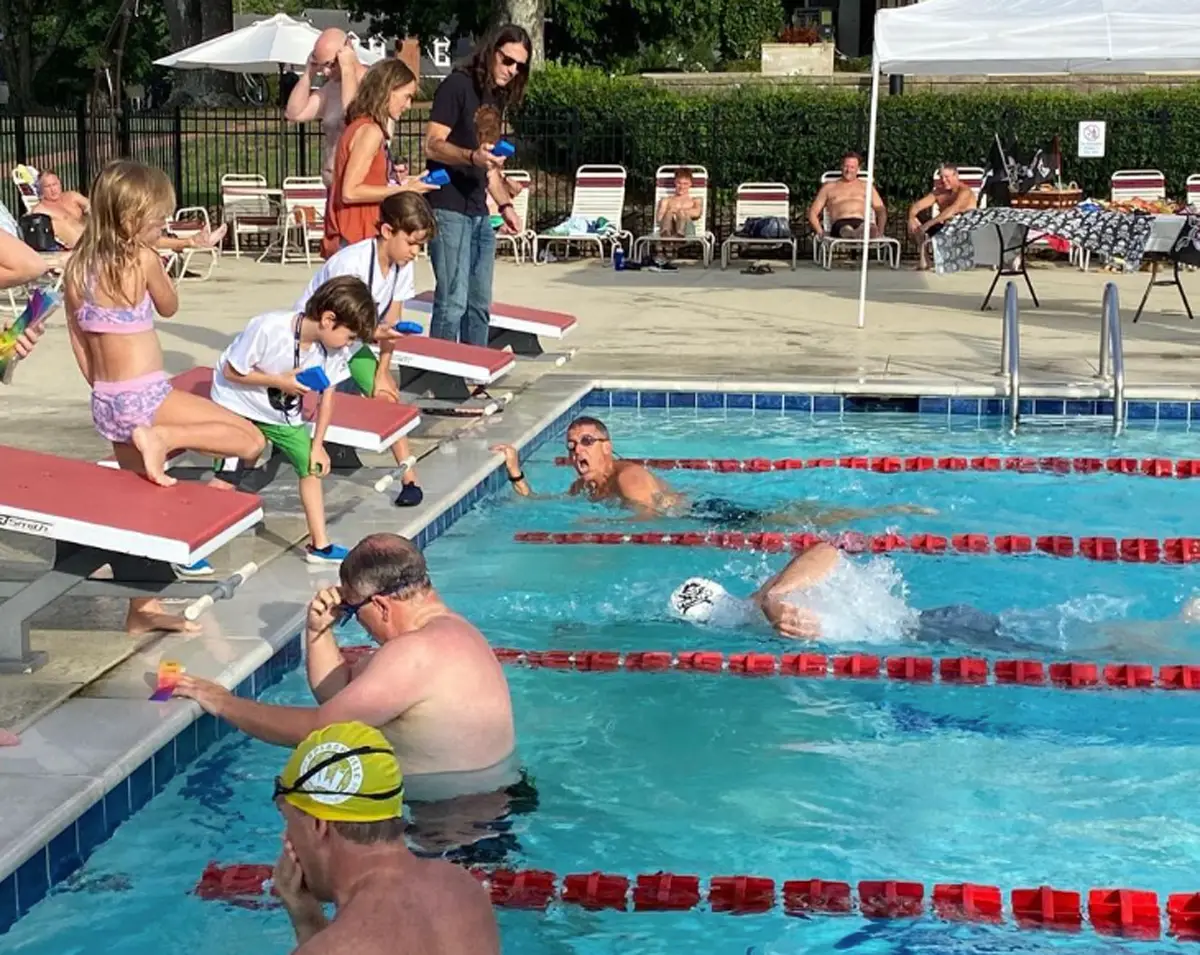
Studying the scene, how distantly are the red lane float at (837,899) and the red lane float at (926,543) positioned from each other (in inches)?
141

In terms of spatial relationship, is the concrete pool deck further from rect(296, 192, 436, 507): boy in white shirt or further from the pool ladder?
rect(296, 192, 436, 507): boy in white shirt

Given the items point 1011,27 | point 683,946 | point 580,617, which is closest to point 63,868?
point 683,946

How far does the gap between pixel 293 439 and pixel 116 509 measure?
53.6 inches

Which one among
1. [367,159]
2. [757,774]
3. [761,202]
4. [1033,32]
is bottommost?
[757,774]

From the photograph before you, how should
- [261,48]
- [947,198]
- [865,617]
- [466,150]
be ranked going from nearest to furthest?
[865,617] → [466,150] → [947,198] → [261,48]

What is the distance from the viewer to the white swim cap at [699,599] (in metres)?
6.80

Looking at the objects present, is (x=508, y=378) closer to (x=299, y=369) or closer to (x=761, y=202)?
(x=299, y=369)

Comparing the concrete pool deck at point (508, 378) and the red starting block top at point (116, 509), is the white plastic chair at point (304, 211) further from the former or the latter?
the red starting block top at point (116, 509)

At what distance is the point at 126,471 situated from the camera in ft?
19.7

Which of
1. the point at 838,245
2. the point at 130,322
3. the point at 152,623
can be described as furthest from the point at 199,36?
the point at 152,623

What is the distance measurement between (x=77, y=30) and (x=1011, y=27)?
44889mm

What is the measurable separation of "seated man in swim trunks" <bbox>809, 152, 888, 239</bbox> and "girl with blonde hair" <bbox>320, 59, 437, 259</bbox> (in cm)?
969

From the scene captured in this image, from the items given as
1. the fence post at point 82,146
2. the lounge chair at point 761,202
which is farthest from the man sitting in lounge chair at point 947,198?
the fence post at point 82,146

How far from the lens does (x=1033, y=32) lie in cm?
1316
